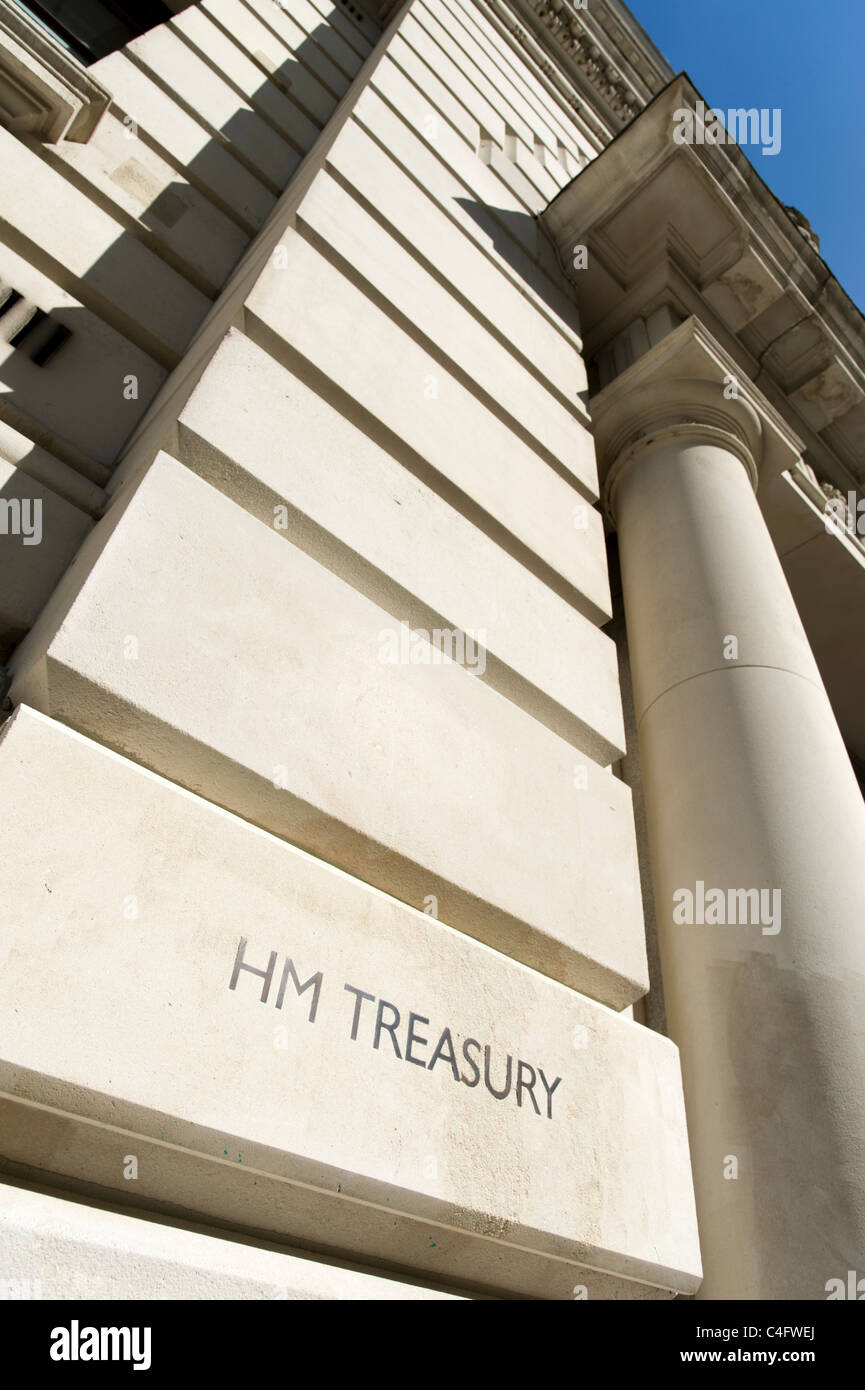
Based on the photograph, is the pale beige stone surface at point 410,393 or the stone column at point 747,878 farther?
the pale beige stone surface at point 410,393

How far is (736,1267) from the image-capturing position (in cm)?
287

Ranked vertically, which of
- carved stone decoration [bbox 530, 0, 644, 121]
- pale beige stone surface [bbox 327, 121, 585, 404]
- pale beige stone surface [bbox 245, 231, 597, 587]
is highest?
carved stone decoration [bbox 530, 0, 644, 121]

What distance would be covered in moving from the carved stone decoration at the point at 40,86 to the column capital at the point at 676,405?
3725 mm

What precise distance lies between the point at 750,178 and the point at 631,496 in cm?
458

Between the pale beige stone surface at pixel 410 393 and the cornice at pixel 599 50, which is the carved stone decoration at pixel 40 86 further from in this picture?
the cornice at pixel 599 50

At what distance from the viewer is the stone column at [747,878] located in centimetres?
292

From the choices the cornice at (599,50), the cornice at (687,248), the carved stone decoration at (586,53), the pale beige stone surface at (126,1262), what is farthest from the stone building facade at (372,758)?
the carved stone decoration at (586,53)

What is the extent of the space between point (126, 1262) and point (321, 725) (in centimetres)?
130

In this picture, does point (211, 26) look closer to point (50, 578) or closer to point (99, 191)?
point (99, 191)

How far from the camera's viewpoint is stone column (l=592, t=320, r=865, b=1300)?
2.92m

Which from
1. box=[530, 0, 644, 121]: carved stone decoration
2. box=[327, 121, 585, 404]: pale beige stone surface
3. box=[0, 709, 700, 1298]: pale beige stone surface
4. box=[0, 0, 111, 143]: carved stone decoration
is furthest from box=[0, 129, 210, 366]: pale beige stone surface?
box=[530, 0, 644, 121]: carved stone decoration

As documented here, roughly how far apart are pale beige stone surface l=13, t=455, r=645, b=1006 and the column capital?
3.74 meters

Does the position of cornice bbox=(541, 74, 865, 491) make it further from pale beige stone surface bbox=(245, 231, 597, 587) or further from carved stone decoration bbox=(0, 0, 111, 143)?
carved stone decoration bbox=(0, 0, 111, 143)

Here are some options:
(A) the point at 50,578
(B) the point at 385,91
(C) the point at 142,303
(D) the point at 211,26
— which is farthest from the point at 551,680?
(D) the point at 211,26
